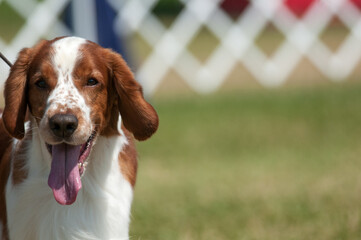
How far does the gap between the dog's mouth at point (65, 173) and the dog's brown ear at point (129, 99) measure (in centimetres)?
33

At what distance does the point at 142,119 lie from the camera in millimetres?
3611

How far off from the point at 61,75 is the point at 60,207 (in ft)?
2.19

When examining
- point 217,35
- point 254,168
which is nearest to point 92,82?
point 254,168

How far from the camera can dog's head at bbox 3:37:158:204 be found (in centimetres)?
327

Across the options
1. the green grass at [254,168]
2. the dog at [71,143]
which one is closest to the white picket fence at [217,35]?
the green grass at [254,168]

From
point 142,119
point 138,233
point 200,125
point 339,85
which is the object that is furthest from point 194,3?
point 142,119

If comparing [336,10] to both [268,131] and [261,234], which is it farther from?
[261,234]

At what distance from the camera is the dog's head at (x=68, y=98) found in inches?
129

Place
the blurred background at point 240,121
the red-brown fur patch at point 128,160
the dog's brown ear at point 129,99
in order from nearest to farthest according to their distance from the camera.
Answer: the dog's brown ear at point 129,99, the red-brown fur patch at point 128,160, the blurred background at point 240,121

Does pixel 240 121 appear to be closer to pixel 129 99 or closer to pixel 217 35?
pixel 217 35

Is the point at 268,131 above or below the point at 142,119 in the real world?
below

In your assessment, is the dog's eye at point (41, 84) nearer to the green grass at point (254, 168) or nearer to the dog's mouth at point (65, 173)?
the dog's mouth at point (65, 173)

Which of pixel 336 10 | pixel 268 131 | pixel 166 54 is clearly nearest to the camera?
pixel 268 131

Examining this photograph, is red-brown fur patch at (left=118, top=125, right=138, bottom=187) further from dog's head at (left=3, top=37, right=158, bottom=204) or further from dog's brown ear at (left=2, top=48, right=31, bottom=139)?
dog's brown ear at (left=2, top=48, right=31, bottom=139)
